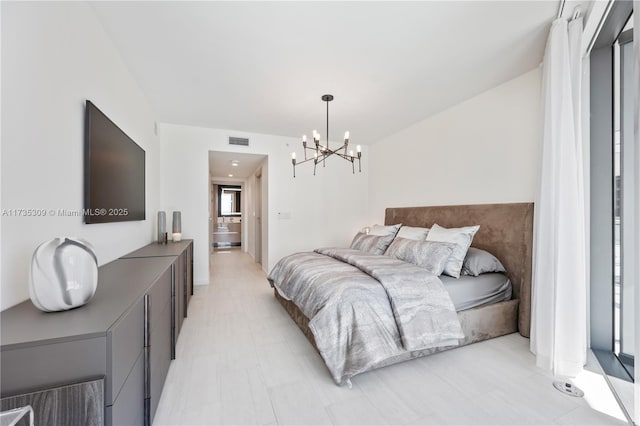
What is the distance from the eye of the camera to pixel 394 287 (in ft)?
6.64

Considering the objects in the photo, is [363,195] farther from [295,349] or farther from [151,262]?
[151,262]

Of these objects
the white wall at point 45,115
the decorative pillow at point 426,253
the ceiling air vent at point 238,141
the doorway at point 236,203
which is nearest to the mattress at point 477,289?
the decorative pillow at point 426,253

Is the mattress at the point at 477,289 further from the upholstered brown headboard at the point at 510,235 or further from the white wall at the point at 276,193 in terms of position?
the white wall at the point at 276,193

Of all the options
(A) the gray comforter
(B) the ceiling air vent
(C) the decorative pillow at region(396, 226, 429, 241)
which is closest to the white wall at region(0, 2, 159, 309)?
(A) the gray comforter

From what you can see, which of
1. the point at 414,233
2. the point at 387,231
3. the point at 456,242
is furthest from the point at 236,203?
the point at 456,242

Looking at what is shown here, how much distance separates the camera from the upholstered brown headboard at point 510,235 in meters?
2.42

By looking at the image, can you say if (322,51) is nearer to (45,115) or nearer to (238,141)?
(45,115)

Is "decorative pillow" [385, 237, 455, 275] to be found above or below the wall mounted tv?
below

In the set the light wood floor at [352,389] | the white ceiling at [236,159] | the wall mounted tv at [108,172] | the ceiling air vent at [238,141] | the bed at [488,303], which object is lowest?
the light wood floor at [352,389]

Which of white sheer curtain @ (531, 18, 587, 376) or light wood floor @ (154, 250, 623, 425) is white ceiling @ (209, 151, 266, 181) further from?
white sheer curtain @ (531, 18, 587, 376)

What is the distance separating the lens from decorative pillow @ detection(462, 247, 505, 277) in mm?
2504

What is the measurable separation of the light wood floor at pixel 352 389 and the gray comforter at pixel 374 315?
181 millimetres

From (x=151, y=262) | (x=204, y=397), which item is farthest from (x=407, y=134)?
(x=204, y=397)

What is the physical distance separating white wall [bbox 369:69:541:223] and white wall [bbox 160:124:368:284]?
1.05m
